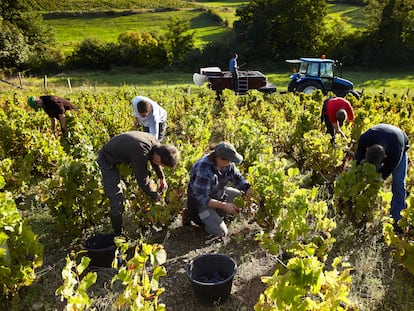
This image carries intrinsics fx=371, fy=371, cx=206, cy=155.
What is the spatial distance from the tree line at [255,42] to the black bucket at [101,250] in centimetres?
2431

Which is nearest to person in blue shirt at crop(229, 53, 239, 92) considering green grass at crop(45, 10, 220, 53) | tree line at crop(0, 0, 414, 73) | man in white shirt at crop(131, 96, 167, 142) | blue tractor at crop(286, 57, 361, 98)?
blue tractor at crop(286, 57, 361, 98)

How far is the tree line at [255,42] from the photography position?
25.3 metres

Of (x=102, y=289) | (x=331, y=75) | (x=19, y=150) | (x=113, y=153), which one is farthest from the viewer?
(x=331, y=75)

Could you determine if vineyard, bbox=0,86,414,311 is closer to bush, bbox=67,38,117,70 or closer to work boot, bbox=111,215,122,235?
work boot, bbox=111,215,122,235

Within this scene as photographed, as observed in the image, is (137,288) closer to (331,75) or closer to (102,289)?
(102,289)

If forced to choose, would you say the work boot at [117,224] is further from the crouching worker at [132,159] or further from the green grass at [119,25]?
the green grass at [119,25]

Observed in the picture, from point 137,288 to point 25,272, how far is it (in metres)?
1.51

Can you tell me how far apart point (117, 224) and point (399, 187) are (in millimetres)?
3182

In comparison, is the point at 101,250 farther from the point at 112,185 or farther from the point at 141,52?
the point at 141,52

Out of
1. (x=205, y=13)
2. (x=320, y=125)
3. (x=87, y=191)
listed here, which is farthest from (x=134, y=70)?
(x=87, y=191)

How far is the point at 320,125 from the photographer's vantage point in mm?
7156

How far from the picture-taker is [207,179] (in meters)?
3.85

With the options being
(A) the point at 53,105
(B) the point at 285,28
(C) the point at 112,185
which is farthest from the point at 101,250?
(B) the point at 285,28

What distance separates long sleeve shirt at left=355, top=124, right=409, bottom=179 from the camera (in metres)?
3.87
